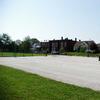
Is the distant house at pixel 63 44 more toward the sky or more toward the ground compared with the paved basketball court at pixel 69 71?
more toward the sky

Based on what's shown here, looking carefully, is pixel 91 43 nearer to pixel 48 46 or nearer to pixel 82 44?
pixel 82 44

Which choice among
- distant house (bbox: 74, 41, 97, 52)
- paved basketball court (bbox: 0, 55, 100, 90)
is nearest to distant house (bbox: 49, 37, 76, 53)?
distant house (bbox: 74, 41, 97, 52)

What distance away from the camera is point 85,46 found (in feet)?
342

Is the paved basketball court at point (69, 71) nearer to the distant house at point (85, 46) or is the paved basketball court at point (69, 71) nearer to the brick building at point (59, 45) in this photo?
the distant house at point (85, 46)

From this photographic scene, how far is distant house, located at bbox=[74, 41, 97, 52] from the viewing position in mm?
98188

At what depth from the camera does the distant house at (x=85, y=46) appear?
98.2m

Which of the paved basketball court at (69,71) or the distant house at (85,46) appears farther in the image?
the distant house at (85,46)

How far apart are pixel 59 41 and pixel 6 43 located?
27619mm

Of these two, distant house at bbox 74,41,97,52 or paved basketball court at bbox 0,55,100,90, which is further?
distant house at bbox 74,41,97,52

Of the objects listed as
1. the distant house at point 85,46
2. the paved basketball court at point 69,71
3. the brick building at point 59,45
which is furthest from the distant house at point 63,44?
the paved basketball court at point 69,71

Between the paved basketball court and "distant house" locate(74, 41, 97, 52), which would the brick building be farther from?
the paved basketball court

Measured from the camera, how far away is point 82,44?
355 ft

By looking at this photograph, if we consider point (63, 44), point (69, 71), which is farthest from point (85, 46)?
point (69, 71)

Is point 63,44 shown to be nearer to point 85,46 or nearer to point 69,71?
point 85,46
